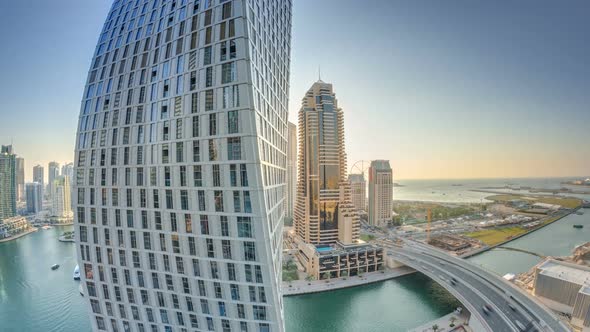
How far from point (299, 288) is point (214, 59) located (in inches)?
1787

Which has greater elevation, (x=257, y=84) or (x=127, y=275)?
(x=257, y=84)

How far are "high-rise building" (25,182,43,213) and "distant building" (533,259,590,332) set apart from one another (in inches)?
7846

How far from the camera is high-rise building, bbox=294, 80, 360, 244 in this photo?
2699 inches

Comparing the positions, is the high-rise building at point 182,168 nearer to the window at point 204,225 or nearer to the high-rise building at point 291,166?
the window at point 204,225

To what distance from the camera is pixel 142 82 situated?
19.7 metres

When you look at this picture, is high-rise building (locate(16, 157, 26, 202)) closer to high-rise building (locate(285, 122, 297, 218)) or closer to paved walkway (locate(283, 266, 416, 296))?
high-rise building (locate(285, 122, 297, 218))

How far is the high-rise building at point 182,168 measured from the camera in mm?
15562

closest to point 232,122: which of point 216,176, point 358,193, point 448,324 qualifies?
point 216,176

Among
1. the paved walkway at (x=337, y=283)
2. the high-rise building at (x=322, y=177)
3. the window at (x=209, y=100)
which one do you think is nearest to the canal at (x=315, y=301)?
the paved walkway at (x=337, y=283)

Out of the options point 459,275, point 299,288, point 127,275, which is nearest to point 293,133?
point 299,288

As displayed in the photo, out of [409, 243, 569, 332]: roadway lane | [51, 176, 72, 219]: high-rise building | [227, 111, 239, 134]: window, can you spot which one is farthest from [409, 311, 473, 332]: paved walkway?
[51, 176, 72, 219]: high-rise building

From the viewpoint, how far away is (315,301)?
44812mm

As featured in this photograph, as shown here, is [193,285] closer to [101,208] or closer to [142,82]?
[101,208]

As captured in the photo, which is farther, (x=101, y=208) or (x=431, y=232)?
(x=431, y=232)
